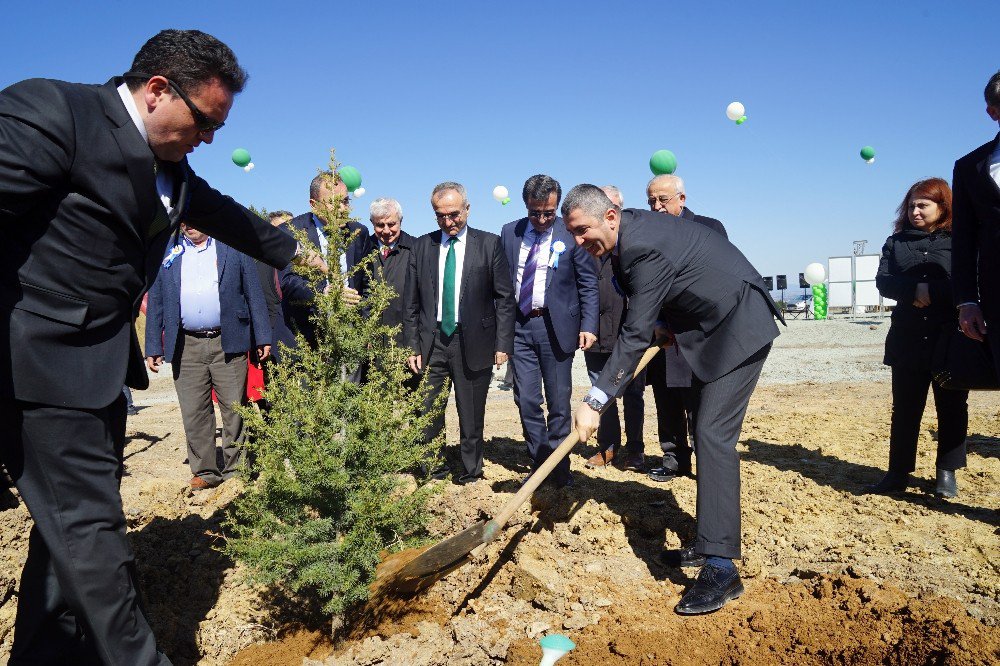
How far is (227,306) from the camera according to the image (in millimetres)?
5531

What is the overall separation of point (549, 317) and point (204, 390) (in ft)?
9.85

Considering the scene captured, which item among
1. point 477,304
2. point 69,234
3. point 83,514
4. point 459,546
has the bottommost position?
point 459,546

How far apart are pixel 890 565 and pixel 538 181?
3521 mm

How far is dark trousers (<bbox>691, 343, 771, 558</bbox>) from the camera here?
3.44m

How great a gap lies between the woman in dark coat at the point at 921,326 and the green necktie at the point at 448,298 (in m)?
3.24

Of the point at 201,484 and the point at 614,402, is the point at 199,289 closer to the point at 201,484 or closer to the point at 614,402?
the point at 201,484

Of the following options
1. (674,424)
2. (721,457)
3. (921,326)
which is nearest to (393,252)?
(674,424)

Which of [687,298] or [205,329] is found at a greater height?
[687,298]

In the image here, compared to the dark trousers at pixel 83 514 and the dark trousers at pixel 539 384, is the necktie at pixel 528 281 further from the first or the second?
the dark trousers at pixel 83 514

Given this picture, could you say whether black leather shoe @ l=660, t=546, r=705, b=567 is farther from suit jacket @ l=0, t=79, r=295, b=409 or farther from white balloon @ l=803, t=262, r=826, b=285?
white balloon @ l=803, t=262, r=826, b=285

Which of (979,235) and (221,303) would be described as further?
(221,303)

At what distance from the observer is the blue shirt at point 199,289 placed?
216 inches

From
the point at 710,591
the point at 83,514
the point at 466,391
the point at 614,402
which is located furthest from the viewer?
the point at 614,402

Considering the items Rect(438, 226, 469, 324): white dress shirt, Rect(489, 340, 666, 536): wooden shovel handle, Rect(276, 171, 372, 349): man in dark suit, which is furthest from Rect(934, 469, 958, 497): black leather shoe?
Rect(276, 171, 372, 349): man in dark suit
